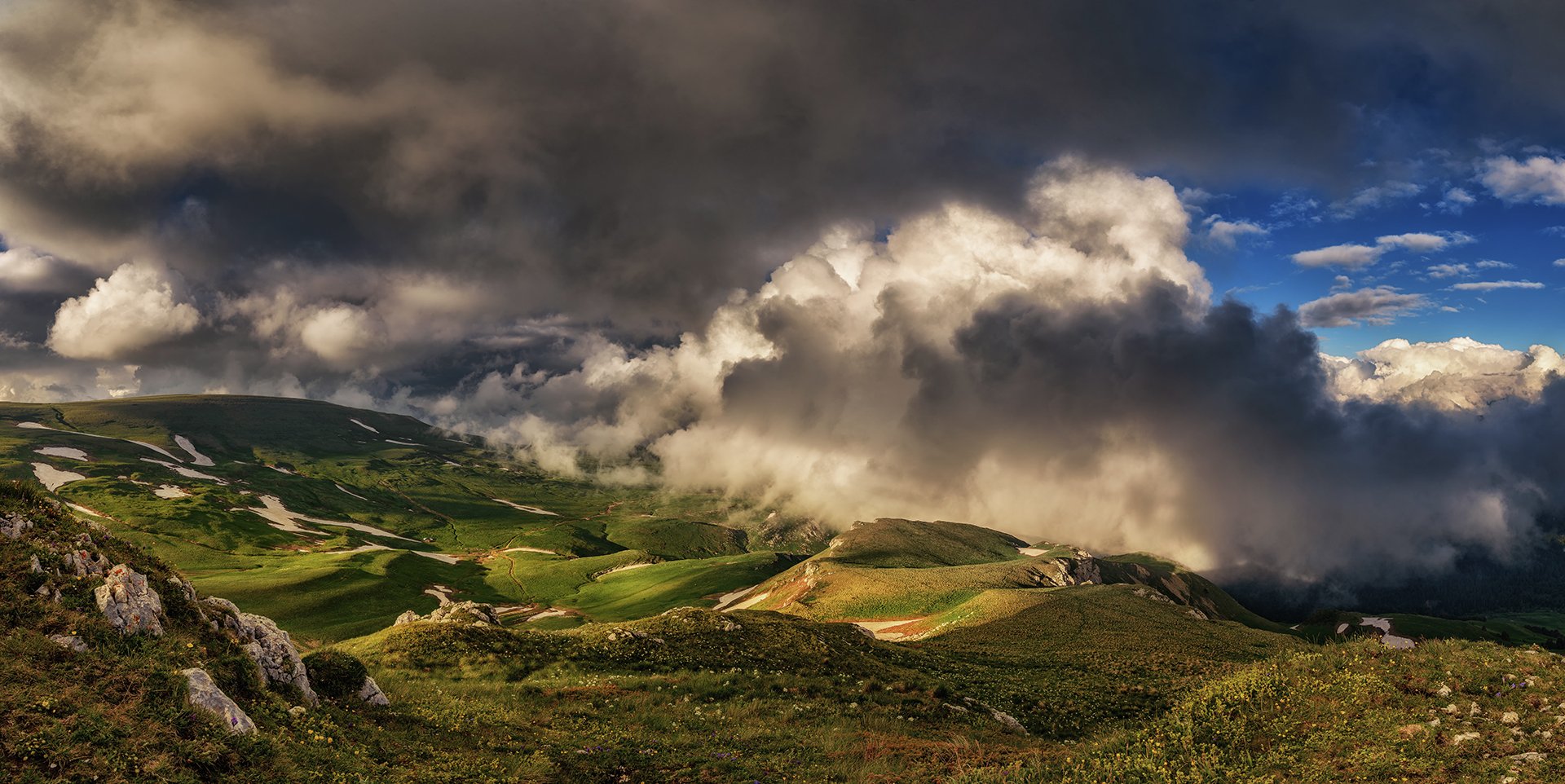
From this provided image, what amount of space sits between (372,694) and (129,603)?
31.9ft

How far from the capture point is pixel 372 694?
1073 inches

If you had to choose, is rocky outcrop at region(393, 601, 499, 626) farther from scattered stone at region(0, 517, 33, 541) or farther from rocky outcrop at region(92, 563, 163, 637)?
scattered stone at region(0, 517, 33, 541)

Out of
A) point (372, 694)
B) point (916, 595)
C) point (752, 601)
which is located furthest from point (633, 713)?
point (752, 601)

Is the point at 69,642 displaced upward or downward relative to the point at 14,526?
downward

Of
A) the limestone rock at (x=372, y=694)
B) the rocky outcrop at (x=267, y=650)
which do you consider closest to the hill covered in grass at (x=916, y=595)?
the limestone rock at (x=372, y=694)

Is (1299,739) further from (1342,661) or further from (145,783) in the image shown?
(145,783)

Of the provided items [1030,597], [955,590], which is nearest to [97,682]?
[1030,597]

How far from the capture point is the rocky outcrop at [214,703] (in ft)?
58.5

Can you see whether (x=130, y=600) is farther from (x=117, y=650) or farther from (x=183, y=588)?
(x=183, y=588)

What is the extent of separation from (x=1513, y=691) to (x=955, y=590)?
12093 centimetres

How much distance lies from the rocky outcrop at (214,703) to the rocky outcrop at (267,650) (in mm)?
3848

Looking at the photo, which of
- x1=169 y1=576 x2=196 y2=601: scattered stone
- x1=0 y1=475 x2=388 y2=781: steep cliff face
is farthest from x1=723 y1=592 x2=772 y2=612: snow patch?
x1=169 y1=576 x2=196 y2=601: scattered stone

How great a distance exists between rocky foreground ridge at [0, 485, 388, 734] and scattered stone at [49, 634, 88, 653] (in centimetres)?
→ 2

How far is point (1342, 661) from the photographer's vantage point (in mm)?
26547
